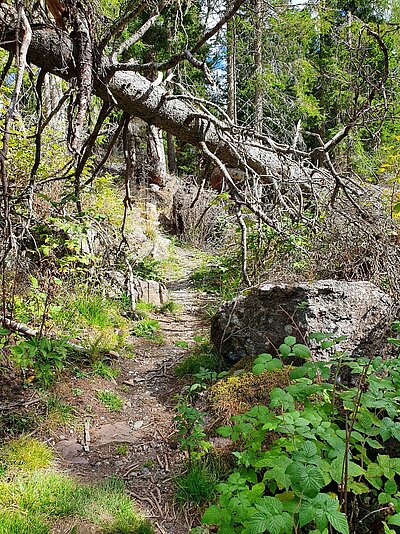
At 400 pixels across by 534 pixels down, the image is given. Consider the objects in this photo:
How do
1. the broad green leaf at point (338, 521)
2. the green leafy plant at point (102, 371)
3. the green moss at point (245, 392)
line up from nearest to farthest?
the broad green leaf at point (338, 521)
the green moss at point (245, 392)
the green leafy plant at point (102, 371)

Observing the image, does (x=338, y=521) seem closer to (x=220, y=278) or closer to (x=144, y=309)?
(x=144, y=309)

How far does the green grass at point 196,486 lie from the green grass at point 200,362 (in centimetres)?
147

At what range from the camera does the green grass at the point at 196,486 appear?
97.1 inches

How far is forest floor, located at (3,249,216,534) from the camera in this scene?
2516 mm

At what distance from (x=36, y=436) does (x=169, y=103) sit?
8.39 feet

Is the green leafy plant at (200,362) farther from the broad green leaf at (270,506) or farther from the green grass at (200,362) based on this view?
the broad green leaf at (270,506)

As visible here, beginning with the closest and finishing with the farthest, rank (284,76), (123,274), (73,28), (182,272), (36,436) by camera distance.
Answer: (73,28) → (36,436) → (123,274) → (182,272) → (284,76)

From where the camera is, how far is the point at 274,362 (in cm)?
186

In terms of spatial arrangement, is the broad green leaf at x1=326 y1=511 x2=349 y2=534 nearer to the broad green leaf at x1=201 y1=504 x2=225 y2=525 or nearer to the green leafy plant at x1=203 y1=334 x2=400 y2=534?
the green leafy plant at x1=203 y1=334 x2=400 y2=534

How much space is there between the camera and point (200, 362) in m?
4.18

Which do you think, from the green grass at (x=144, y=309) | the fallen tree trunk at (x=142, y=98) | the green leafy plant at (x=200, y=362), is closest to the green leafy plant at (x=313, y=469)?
the fallen tree trunk at (x=142, y=98)

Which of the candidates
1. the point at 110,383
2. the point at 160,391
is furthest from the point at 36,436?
the point at 160,391

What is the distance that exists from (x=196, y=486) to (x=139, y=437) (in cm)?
87

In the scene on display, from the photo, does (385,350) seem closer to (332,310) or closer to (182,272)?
(332,310)
